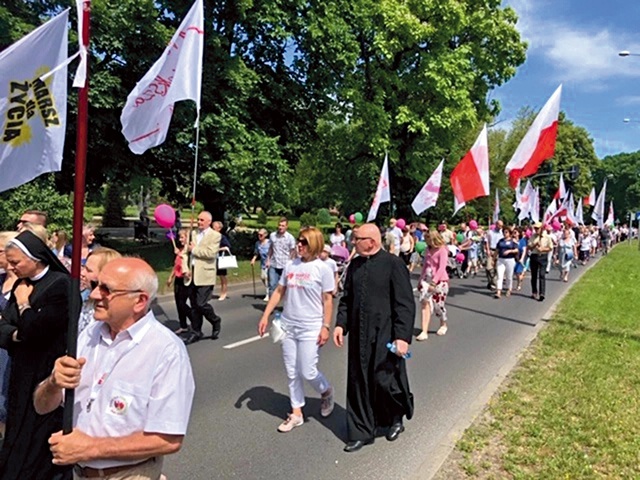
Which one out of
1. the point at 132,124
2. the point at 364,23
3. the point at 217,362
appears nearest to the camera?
the point at 132,124

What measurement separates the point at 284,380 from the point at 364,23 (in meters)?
19.5

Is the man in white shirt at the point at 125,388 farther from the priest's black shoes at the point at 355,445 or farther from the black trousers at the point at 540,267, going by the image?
the black trousers at the point at 540,267

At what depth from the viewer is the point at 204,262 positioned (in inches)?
321

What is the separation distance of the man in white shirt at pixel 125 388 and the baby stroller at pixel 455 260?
11773 millimetres

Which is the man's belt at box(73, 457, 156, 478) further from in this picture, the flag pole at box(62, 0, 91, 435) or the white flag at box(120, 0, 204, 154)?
the white flag at box(120, 0, 204, 154)

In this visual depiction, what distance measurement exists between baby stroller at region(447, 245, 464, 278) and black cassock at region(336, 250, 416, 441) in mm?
9027

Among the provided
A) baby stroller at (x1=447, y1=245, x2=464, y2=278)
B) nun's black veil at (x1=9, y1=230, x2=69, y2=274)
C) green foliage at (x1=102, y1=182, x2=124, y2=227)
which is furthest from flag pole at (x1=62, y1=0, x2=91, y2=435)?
green foliage at (x1=102, y1=182, x2=124, y2=227)

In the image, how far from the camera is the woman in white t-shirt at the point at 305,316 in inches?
194

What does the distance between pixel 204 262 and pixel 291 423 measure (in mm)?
3737

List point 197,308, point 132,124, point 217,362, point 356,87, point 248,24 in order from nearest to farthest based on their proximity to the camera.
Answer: point 132,124
point 217,362
point 197,308
point 248,24
point 356,87

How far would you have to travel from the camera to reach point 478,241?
64.5 feet

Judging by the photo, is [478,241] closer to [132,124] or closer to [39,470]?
[132,124]

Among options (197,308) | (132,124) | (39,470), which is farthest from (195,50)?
(39,470)

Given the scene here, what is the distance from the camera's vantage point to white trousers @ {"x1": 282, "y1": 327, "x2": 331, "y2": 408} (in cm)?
489
